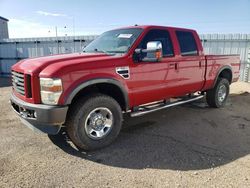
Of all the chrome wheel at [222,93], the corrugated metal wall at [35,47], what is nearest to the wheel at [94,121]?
the chrome wheel at [222,93]

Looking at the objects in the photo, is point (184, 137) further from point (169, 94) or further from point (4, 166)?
point (4, 166)

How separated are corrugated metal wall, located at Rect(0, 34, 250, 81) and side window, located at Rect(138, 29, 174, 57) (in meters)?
7.94

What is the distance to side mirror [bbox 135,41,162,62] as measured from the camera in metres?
4.02

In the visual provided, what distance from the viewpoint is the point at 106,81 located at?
3670 millimetres

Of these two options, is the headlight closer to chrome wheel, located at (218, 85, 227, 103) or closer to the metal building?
chrome wheel, located at (218, 85, 227, 103)

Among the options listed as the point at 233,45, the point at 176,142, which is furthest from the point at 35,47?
the point at 176,142

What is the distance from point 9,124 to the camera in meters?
5.10

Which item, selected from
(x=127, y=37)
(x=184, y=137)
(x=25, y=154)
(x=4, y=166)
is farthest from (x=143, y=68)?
(x=4, y=166)

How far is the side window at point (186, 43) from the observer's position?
516 centimetres

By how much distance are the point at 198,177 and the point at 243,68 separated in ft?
32.9

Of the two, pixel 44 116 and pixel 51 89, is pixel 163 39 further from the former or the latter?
pixel 44 116

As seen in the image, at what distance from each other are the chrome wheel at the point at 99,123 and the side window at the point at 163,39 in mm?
1571

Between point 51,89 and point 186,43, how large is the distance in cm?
343

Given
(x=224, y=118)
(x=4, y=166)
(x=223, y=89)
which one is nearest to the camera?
(x=4, y=166)
